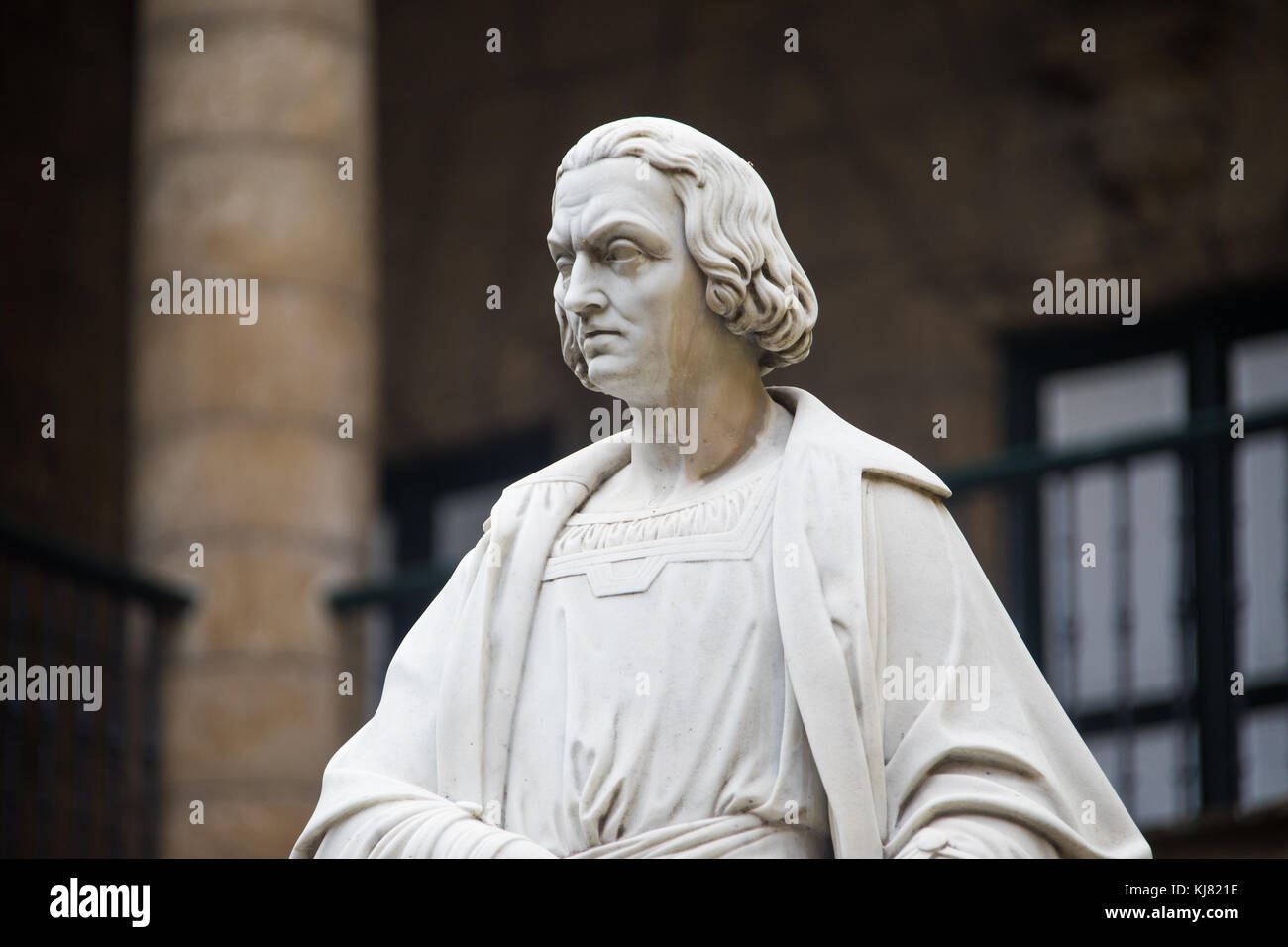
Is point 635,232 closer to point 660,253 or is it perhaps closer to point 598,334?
point 660,253

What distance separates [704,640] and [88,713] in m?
9.15

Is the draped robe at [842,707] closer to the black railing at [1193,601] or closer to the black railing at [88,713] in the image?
the black railing at [1193,601]

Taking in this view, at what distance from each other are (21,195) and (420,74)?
219cm

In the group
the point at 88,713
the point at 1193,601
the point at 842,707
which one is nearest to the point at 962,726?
the point at 842,707

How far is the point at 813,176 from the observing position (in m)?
16.0

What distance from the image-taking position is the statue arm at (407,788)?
228 inches

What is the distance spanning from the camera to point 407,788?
600cm

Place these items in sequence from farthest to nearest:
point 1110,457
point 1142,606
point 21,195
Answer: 1. point 21,195
2. point 1142,606
3. point 1110,457

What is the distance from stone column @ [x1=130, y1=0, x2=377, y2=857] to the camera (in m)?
13.8

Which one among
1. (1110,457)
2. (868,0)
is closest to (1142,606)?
(1110,457)

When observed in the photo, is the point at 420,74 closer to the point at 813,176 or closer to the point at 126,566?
the point at 813,176

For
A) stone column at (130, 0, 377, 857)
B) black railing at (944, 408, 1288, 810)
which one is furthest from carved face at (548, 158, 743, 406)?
stone column at (130, 0, 377, 857)

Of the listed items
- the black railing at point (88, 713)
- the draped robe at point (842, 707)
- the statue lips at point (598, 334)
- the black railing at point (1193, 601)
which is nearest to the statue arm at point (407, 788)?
the draped robe at point (842, 707)

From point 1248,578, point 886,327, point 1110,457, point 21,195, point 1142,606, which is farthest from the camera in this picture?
point 21,195
